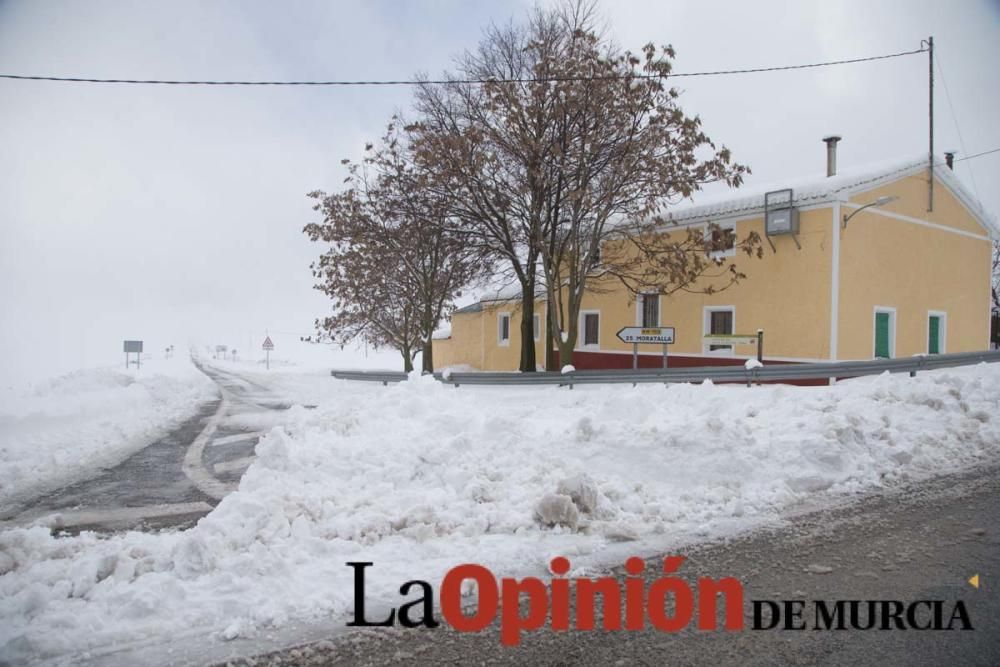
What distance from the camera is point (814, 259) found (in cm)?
1702

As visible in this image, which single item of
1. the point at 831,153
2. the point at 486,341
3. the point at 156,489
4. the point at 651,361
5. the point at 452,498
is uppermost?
the point at 831,153

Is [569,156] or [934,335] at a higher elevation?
[569,156]

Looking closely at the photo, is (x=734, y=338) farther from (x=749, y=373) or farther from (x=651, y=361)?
(x=651, y=361)

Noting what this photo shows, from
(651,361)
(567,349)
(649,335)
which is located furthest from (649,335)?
(651,361)

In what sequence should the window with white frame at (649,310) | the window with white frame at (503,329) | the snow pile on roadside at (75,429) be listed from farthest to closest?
the window with white frame at (503,329) → the window with white frame at (649,310) → the snow pile on roadside at (75,429)

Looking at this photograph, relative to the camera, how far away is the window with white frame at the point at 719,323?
19.2m

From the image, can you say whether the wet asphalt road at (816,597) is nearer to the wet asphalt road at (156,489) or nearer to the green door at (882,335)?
the wet asphalt road at (156,489)

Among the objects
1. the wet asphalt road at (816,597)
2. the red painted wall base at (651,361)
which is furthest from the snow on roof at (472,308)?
the wet asphalt road at (816,597)

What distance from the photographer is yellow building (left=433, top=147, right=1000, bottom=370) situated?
16.9m

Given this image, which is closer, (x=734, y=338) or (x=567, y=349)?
(x=734, y=338)

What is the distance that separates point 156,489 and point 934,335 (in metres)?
24.0

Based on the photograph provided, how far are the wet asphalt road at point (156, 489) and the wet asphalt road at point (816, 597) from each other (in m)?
3.67

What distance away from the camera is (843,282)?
16781 mm

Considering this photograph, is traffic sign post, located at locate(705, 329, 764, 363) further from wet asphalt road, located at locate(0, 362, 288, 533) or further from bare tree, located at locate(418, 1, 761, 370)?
wet asphalt road, located at locate(0, 362, 288, 533)
